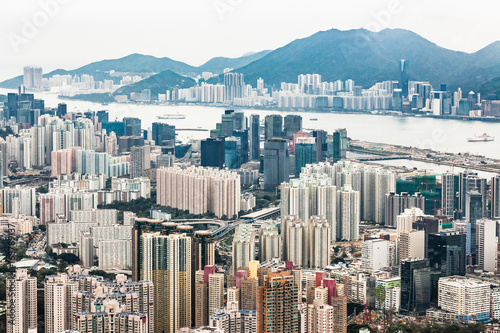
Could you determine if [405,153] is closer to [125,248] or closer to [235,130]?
[235,130]

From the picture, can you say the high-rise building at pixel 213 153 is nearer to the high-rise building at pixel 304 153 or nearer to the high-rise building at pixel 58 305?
the high-rise building at pixel 304 153

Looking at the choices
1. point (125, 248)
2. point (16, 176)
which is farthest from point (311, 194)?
point (16, 176)

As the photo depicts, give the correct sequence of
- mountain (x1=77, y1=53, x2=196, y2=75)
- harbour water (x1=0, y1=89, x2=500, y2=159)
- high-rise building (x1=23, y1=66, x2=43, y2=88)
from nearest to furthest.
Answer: harbour water (x1=0, y1=89, x2=500, y2=159)
high-rise building (x1=23, y1=66, x2=43, y2=88)
mountain (x1=77, y1=53, x2=196, y2=75)

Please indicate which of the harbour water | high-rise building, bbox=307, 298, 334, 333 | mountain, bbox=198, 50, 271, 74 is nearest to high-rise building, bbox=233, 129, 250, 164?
the harbour water

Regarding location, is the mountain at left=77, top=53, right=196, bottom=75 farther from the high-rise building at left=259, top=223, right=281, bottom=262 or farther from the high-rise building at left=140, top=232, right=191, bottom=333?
the high-rise building at left=140, top=232, right=191, bottom=333

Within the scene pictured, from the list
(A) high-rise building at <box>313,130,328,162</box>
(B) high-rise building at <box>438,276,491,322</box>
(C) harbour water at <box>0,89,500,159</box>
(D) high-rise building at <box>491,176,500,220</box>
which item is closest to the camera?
(B) high-rise building at <box>438,276,491,322</box>

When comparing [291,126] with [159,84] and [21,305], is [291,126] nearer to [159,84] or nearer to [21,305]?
[159,84]

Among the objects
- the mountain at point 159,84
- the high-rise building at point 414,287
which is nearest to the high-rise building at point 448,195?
the high-rise building at point 414,287
